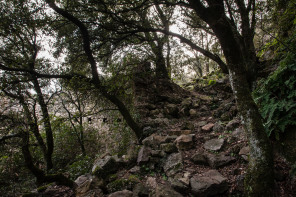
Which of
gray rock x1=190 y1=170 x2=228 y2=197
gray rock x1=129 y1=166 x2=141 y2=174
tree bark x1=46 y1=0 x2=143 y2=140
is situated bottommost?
gray rock x1=190 y1=170 x2=228 y2=197

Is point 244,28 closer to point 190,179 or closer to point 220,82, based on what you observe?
point 220,82

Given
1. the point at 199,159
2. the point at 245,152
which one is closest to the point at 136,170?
the point at 199,159

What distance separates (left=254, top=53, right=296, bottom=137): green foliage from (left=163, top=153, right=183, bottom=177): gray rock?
7.36ft

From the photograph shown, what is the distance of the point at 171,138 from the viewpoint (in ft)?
17.9

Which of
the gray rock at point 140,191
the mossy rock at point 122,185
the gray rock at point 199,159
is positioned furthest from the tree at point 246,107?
the mossy rock at point 122,185

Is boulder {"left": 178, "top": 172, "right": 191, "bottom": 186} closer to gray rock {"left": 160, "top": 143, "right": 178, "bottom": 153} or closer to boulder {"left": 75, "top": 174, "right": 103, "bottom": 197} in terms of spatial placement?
gray rock {"left": 160, "top": 143, "right": 178, "bottom": 153}

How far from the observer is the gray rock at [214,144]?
4241mm

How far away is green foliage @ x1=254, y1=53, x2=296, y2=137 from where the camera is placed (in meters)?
3.03

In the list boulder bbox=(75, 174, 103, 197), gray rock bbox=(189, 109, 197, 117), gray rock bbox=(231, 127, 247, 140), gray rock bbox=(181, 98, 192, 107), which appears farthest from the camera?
gray rock bbox=(181, 98, 192, 107)

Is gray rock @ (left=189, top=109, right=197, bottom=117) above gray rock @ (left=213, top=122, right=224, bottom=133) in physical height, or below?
above

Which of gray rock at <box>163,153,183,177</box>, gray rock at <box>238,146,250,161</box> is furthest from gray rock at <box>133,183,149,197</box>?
gray rock at <box>238,146,250,161</box>

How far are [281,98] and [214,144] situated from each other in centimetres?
202

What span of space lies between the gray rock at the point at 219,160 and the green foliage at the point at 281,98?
1.08 m

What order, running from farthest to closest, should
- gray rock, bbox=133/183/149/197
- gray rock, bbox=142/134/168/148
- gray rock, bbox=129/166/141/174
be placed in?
gray rock, bbox=142/134/168/148
gray rock, bbox=129/166/141/174
gray rock, bbox=133/183/149/197
